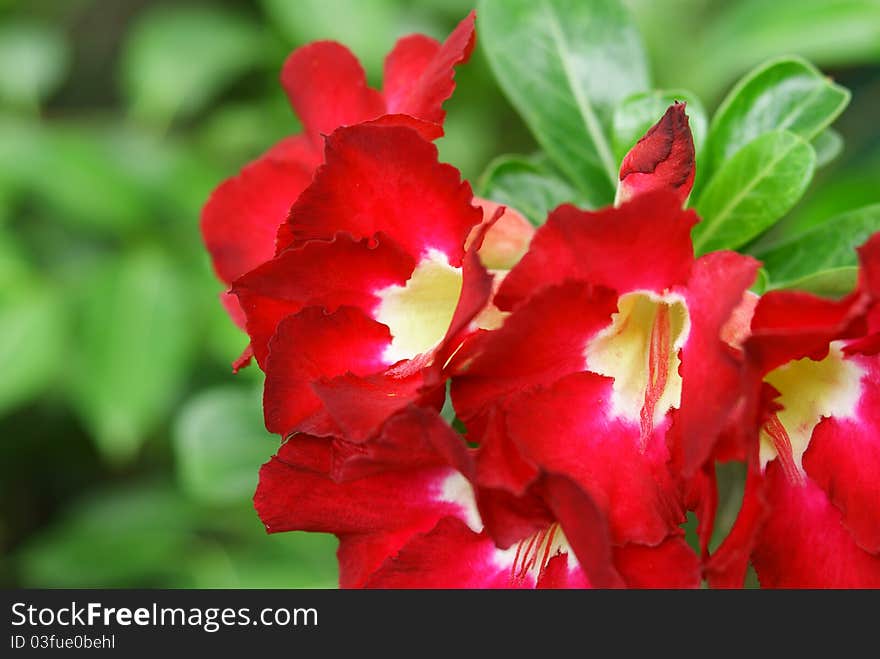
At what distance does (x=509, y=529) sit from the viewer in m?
0.69

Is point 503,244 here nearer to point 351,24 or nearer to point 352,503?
point 352,503

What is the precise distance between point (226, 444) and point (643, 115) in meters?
0.70

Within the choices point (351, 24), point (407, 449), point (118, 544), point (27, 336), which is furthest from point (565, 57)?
point (118, 544)

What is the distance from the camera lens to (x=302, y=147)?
983 mm

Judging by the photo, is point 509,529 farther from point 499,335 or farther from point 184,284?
point 184,284

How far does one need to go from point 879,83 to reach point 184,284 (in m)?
1.35

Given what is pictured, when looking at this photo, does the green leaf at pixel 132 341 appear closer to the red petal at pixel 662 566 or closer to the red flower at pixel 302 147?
the red flower at pixel 302 147

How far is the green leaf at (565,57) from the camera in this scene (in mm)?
1121

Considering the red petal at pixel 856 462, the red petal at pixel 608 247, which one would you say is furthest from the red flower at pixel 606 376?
the red petal at pixel 856 462

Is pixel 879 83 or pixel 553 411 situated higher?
pixel 553 411

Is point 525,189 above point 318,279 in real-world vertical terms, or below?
below

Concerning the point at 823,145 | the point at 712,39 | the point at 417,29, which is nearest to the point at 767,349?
the point at 823,145

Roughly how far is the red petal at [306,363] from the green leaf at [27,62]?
1706mm

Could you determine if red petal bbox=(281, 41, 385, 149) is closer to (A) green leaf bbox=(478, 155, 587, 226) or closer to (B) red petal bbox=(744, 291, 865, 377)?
(A) green leaf bbox=(478, 155, 587, 226)
